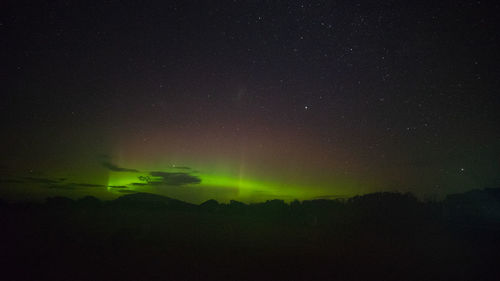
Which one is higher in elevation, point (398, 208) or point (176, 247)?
point (398, 208)

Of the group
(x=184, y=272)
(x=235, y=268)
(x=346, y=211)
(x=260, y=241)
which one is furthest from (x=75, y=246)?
(x=346, y=211)

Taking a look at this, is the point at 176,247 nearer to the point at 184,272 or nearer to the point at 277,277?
the point at 184,272

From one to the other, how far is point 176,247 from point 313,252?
23.6 ft

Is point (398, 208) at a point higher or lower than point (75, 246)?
higher

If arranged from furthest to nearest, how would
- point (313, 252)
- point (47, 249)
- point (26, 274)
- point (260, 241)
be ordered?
point (260, 241)
point (313, 252)
point (47, 249)
point (26, 274)

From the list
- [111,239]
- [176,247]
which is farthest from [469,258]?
[111,239]

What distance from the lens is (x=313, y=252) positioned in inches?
579

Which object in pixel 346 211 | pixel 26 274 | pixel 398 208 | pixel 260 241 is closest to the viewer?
pixel 26 274

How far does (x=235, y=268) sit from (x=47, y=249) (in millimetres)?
9185

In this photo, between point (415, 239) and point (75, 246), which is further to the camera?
point (415, 239)

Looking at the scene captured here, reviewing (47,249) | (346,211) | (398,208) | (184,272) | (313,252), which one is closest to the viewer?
(184,272)

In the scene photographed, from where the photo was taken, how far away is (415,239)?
18.5 meters

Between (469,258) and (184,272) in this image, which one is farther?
(469,258)

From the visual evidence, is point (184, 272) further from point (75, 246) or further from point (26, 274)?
point (75, 246)
